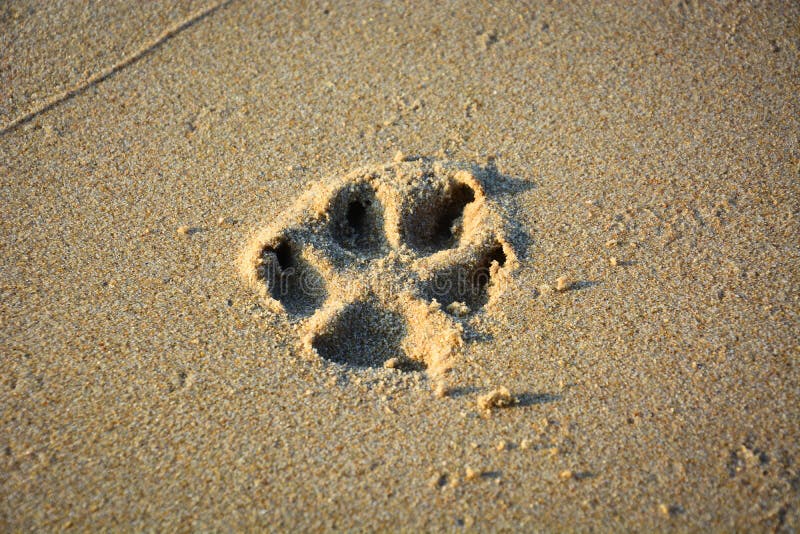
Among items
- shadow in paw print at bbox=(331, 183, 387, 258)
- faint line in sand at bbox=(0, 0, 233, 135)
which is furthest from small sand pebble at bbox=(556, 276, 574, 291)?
faint line in sand at bbox=(0, 0, 233, 135)

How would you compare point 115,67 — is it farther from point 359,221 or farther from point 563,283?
point 563,283

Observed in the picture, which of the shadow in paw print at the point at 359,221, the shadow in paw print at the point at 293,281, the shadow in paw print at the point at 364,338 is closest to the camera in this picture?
the shadow in paw print at the point at 364,338

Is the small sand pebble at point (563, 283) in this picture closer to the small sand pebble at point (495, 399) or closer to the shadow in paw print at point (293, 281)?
the small sand pebble at point (495, 399)

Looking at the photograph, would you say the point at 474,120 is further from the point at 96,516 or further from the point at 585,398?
the point at 96,516

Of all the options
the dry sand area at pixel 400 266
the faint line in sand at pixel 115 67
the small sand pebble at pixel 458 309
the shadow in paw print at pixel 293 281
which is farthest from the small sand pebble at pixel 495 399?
the faint line in sand at pixel 115 67

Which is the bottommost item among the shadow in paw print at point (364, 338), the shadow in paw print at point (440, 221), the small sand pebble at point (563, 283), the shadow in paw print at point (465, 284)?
the shadow in paw print at point (364, 338)

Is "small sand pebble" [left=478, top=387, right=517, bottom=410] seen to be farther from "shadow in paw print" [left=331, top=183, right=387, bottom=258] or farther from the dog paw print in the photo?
"shadow in paw print" [left=331, top=183, right=387, bottom=258]

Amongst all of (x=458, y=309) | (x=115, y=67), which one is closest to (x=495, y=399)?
(x=458, y=309)
